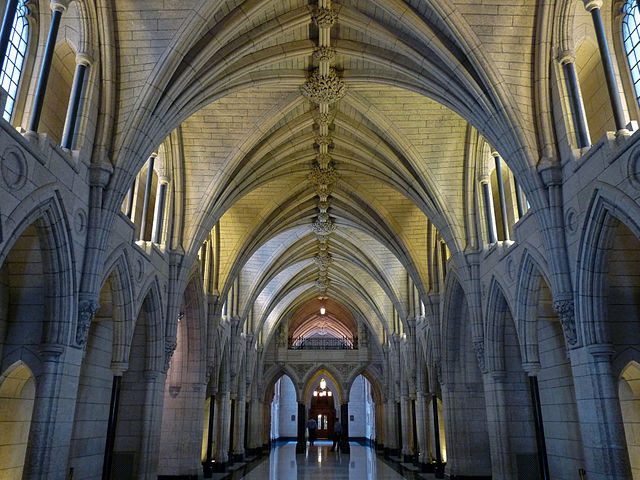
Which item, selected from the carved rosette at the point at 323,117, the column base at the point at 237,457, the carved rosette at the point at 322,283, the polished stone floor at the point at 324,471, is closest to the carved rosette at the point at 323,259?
the carved rosette at the point at 322,283

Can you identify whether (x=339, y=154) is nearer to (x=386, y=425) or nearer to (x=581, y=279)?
(x=581, y=279)

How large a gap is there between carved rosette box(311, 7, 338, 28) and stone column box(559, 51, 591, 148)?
4.87 m

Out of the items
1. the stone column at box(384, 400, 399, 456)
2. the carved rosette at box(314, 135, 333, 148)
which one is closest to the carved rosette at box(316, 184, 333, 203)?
the carved rosette at box(314, 135, 333, 148)

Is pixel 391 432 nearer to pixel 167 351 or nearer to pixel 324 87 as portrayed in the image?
pixel 167 351

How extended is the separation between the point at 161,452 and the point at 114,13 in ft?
42.2

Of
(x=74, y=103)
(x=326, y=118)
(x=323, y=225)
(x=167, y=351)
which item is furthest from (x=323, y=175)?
(x=74, y=103)

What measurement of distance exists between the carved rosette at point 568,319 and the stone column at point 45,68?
8843 millimetres

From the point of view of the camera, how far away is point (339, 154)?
18.2 meters

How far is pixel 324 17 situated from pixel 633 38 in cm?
615

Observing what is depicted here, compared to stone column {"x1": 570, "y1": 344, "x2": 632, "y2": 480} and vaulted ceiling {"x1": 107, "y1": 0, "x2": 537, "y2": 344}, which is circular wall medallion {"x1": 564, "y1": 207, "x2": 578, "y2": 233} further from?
stone column {"x1": 570, "y1": 344, "x2": 632, "y2": 480}

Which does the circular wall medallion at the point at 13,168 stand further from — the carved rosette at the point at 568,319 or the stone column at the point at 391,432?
the stone column at the point at 391,432

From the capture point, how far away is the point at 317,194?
68.3ft

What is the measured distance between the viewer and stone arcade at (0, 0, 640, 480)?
868 centimetres

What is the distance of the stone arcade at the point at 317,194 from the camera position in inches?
342
